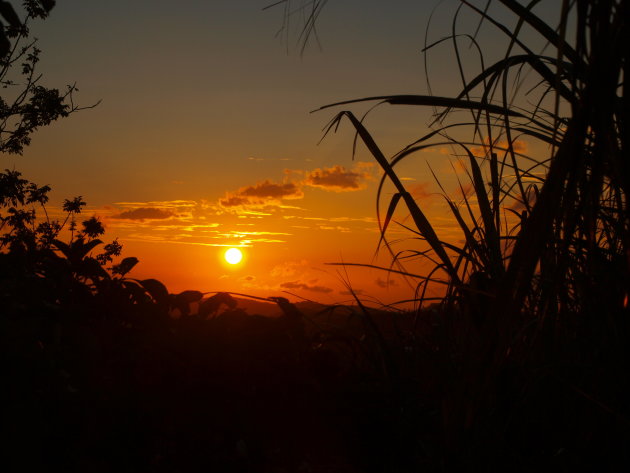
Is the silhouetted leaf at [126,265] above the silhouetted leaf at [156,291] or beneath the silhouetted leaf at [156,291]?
above

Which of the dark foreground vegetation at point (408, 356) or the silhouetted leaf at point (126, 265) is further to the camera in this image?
the silhouetted leaf at point (126, 265)

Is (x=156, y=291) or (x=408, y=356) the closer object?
(x=156, y=291)

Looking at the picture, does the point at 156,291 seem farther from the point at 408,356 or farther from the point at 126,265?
the point at 408,356

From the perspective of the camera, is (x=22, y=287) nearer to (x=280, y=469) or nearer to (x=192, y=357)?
(x=192, y=357)

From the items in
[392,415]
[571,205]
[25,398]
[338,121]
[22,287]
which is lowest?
[392,415]

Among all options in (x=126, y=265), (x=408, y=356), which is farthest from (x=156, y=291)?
(x=408, y=356)

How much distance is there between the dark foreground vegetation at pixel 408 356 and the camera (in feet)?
3.79

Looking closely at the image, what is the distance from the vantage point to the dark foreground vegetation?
1155 millimetres

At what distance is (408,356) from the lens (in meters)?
2.30

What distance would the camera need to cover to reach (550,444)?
1.45 m

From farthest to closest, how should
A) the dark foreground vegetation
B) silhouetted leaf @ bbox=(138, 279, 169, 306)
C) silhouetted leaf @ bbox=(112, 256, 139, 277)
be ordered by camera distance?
silhouetted leaf @ bbox=(112, 256, 139, 277) → silhouetted leaf @ bbox=(138, 279, 169, 306) → the dark foreground vegetation

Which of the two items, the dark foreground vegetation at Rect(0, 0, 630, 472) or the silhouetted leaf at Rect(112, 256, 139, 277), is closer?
the dark foreground vegetation at Rect(0, 0, 630, 472)

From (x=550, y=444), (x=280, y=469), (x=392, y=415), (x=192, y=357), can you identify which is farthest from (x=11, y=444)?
(x=550, y=444)

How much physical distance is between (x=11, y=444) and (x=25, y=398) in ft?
0.34
